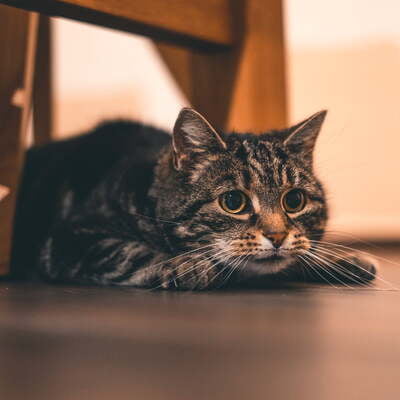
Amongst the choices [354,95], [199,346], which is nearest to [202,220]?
[199,346]

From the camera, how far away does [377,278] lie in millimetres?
1211

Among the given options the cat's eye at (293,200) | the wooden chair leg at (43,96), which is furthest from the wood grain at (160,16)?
the wooden chair leg at (43,96)

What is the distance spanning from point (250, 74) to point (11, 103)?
0.65 m

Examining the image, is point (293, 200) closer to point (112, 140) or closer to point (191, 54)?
point (112, 140)

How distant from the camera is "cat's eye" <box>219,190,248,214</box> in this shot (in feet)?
3.56

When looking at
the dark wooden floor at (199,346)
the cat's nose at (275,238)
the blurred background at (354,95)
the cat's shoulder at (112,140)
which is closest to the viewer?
the dark wooden floor at (199,346)

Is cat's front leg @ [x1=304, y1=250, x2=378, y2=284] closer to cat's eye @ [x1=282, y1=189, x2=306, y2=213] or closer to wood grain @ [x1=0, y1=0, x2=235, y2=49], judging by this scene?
cat's eye @ [x1=282, y1=189, x2=306, y2=213]

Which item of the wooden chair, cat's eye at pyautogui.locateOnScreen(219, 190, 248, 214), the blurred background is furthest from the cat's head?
the blurred background

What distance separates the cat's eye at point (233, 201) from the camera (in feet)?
3.56

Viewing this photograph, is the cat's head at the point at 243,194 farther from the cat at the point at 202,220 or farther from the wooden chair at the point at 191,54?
the wooden chair at the point at 191,54

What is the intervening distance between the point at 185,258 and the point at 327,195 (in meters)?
0.36

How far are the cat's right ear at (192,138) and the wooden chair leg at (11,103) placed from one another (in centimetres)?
35

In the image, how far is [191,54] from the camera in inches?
67.7

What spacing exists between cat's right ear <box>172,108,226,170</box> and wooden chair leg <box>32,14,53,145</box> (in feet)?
3.74
